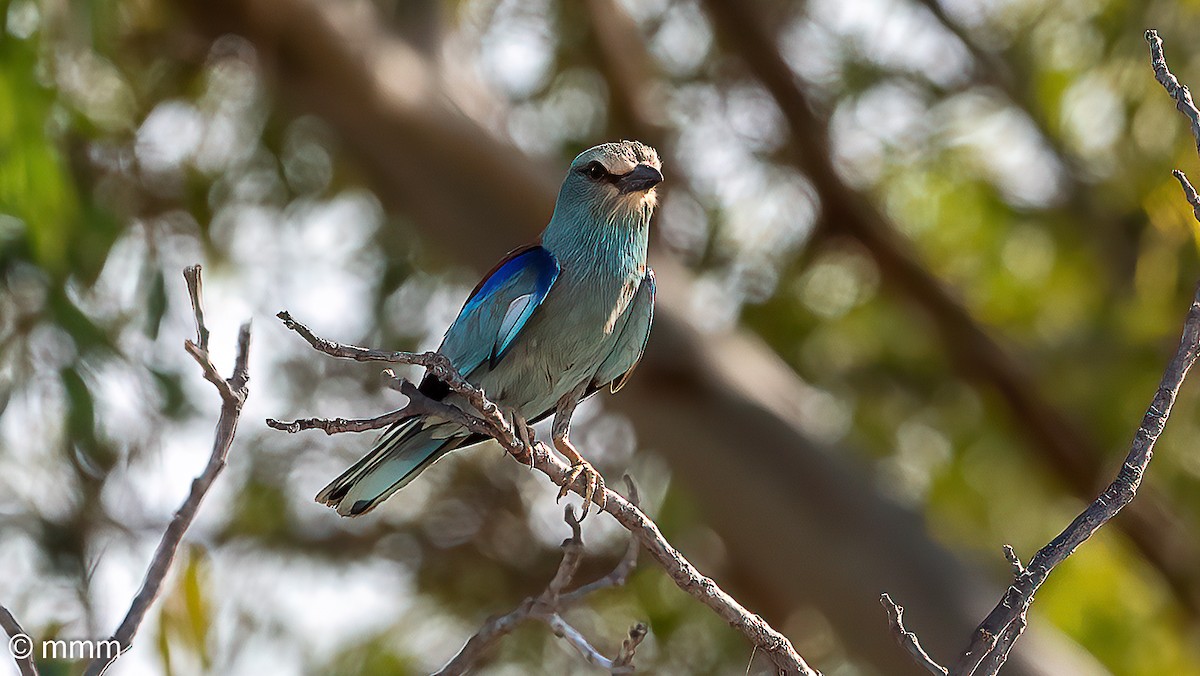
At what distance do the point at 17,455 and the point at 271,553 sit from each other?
181cm

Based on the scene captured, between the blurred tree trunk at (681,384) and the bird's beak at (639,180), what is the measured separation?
7.98 ft

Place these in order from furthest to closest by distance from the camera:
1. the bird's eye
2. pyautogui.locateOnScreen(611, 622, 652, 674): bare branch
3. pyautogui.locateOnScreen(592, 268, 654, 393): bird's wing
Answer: the bird's eye < pyautogui.locateOnScreen(592, 268, 654, 393): bird's wing < pyautogui.locateOnScreen(611, 622, 652, 674): bare branch

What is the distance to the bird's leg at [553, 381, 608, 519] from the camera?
2.84 m

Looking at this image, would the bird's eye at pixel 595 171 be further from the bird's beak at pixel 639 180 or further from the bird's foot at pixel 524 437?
the bird's foot at pixel 524 437

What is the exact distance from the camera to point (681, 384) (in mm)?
5840

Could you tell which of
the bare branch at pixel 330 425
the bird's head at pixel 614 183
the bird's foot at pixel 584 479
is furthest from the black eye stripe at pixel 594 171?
the bare branch at pixel 330 425

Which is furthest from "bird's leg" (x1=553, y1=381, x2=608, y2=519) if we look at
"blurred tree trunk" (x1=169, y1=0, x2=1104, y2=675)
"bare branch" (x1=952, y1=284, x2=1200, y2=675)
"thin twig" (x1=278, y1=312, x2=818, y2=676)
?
"blurred tree trunk" (x1=169, y1=0, x2=1104, y2=675)

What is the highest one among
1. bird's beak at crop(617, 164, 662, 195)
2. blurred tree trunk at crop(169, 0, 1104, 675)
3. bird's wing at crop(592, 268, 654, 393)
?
blurred tree trunk at crop(169, 0, 1104, 675)

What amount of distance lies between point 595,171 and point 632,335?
456mm

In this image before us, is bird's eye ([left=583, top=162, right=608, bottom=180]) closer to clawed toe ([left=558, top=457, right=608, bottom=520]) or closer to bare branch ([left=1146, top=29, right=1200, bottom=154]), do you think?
clawed toe ([left=558, top=457, right=608, bottom=520])

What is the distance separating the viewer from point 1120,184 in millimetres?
6195

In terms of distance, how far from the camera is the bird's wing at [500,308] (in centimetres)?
299

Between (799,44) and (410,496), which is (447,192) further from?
(799,44)

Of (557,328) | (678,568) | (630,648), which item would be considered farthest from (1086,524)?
(557,328)
